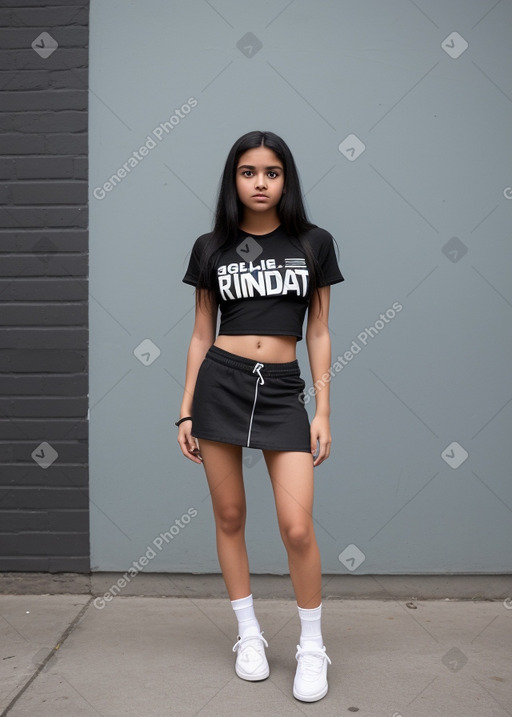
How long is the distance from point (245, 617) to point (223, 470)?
0.53 m

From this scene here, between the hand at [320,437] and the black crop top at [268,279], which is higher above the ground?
the black crop top at [268,279]

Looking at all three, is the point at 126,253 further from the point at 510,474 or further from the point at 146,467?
the point at 510,474

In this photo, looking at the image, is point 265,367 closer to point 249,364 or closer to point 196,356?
point 249,364

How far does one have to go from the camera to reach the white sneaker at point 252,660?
2.74 m

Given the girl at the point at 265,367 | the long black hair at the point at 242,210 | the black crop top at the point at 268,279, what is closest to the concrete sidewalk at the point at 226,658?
the girl at the point at 265,367

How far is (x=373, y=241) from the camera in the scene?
141 inches

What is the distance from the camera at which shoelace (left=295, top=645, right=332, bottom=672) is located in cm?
263

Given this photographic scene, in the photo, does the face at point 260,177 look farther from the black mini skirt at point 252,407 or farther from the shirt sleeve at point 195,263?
the black mini skirt at point 252,407

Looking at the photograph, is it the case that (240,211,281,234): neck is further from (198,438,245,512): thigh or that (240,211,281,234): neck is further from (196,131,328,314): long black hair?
(198,438,245,512): thigh

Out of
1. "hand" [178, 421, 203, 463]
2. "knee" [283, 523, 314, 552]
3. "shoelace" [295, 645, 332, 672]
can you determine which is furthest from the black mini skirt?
"shoelace" [295, 645, 332, 672]

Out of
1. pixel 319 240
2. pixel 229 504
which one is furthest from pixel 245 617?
pixel 319 240

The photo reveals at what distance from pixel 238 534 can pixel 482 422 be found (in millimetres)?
1343

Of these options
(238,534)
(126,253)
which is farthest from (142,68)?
(238,534)

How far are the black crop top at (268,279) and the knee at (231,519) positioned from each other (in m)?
0.61
